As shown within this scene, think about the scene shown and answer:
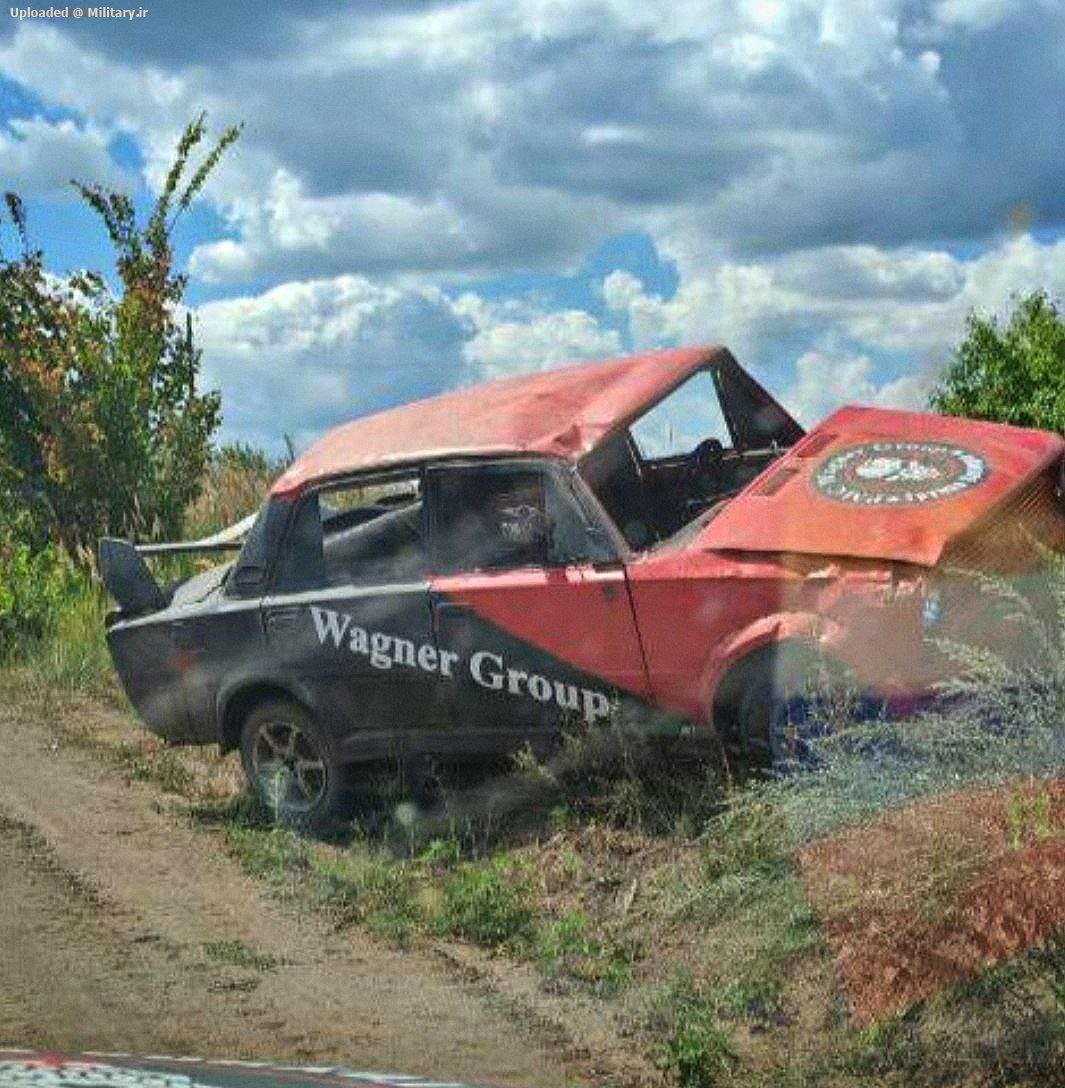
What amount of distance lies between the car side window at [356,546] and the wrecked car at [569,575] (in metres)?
0.02

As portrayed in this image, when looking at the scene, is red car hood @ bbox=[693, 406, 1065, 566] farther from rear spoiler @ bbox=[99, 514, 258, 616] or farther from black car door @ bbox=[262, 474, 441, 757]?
rear spoiler @ bbox=[99, 514, 258, 616]

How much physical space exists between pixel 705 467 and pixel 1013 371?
162 inches

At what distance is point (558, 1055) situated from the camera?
21.5ft

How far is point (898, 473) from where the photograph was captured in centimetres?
810

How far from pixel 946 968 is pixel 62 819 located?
6101 mm

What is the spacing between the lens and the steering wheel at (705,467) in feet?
31.4

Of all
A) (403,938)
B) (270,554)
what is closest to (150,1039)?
(403,938)

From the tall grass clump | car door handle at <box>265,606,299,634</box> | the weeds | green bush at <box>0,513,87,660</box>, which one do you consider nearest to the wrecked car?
car door handle at <box>265,606,299,634</box>

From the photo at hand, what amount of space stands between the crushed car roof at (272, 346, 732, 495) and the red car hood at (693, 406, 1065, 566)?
838mm

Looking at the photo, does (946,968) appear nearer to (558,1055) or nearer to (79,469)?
(558,1055)

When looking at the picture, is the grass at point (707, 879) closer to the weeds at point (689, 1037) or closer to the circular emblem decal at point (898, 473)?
the weeds at point (689, 1037)

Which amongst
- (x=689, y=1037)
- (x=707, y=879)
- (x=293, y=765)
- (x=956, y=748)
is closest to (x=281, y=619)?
(x=293, y=765)

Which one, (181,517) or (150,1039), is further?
(181,517)

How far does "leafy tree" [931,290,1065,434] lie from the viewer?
12750 millimetres
